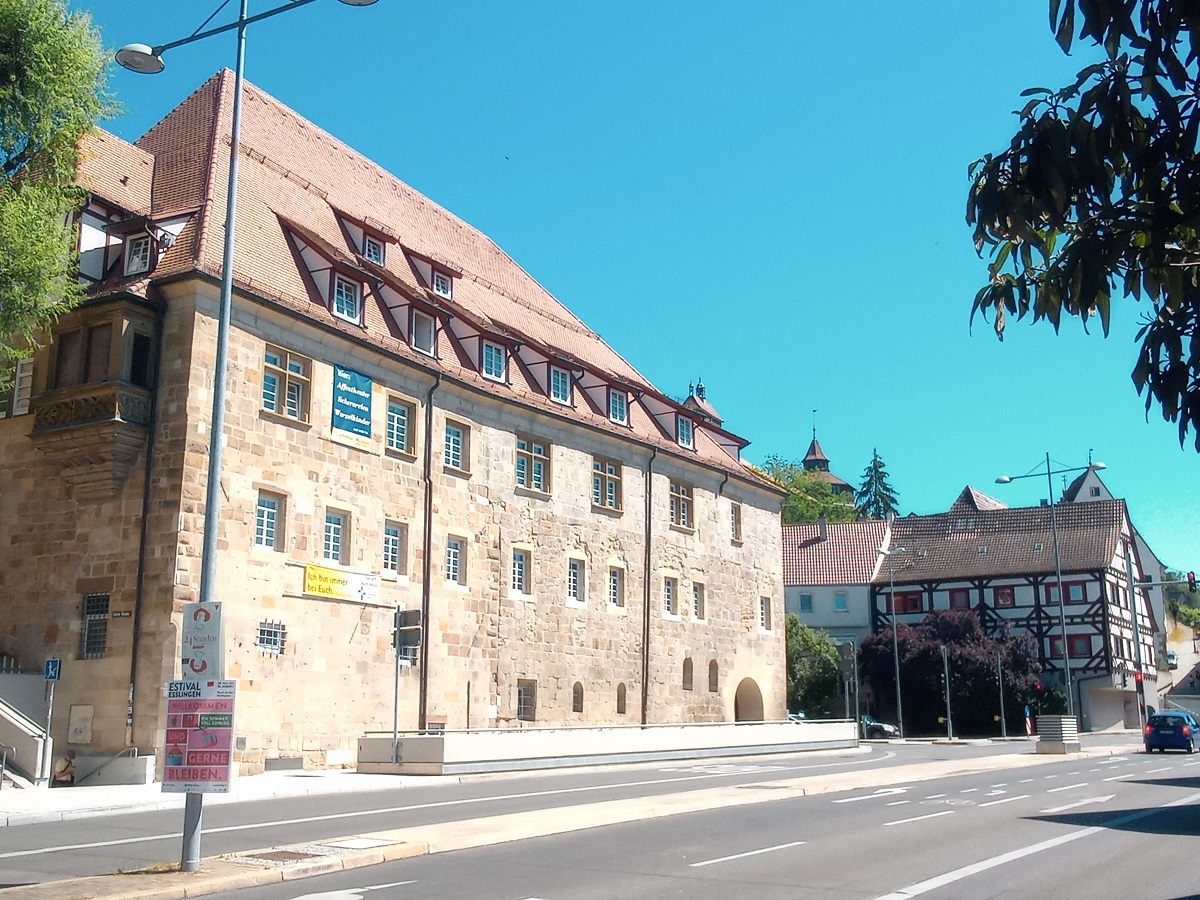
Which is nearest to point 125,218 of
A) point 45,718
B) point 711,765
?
point 45,718

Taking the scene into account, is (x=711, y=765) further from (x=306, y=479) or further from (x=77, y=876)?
(x=77, y=876)

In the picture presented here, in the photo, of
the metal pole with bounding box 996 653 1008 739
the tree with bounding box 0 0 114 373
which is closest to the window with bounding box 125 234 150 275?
the tree with bounding box 0 0 114 373

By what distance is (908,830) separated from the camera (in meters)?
14.7

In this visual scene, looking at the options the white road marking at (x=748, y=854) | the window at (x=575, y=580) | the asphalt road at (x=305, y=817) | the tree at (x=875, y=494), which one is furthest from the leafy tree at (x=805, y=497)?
the white road marking at (x=748, y=854)

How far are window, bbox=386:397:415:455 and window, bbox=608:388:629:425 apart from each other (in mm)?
9794

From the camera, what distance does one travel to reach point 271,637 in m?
25.3

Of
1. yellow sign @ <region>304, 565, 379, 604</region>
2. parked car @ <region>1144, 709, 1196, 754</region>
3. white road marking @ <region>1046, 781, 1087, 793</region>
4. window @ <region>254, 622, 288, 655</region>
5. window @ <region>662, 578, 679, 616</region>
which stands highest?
window @ <region>662, 578, 679, 616</region>

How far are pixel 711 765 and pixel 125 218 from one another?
19435mm

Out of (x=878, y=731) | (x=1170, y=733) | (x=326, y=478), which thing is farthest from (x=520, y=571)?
(x=878, y=731)

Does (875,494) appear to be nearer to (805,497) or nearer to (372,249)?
(805,497)

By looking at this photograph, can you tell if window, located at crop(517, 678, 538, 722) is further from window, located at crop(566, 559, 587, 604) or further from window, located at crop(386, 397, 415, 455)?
window, located at crop(386, 397, 415, 455)

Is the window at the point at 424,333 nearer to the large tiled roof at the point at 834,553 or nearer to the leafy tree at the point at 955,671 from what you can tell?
the leafy tree at the point at 955,671

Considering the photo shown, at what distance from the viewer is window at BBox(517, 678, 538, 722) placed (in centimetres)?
3319

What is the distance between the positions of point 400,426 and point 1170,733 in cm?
2707
